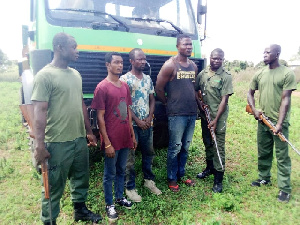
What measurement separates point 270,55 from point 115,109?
2.11 meters

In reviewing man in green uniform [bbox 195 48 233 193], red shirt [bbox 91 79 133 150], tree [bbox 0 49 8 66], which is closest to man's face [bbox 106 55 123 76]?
red shirt [bbox 91 79 133 150]

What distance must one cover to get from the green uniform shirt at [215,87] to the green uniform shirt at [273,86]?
460 mm

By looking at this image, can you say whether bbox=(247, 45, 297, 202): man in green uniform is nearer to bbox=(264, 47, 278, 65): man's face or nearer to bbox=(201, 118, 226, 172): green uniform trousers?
bbox=(264, 47, 278, 65): man's face

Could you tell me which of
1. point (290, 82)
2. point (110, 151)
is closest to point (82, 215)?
point (110, 151)

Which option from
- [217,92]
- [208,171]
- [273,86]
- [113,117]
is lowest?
[208,171]

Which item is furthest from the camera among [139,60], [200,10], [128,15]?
[200,10]

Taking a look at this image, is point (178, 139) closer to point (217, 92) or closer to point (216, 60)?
point (217, 92)

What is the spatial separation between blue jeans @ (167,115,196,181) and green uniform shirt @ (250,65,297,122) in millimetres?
991

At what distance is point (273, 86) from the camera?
335 cm

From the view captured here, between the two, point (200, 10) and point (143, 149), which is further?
point (200, 10)

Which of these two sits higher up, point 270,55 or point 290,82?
point 270,55

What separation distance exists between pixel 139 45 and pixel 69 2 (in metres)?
1.09

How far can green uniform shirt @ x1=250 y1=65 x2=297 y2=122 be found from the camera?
10.5 feet

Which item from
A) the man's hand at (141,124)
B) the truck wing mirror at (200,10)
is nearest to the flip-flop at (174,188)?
the man's hand at (141,124)
